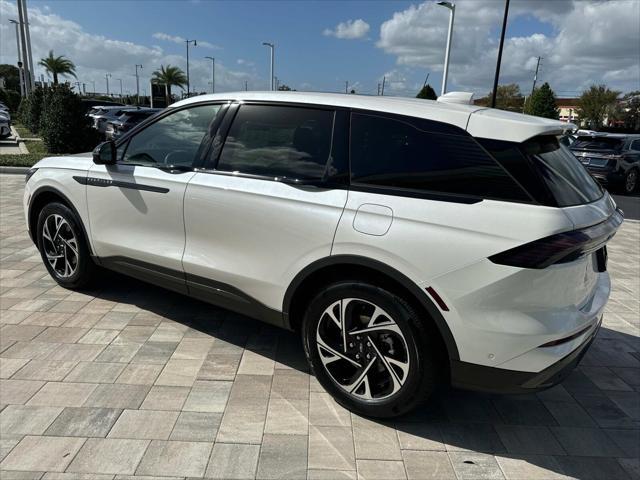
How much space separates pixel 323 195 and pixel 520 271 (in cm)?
113

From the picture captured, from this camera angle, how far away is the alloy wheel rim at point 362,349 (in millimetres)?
2578

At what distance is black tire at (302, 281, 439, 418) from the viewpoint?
2.48 metres

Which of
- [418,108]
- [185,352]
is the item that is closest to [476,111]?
[418,108]

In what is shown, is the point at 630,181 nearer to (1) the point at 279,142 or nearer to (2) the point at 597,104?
(1) the point at 279,142

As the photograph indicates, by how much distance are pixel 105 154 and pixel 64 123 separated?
502 inches

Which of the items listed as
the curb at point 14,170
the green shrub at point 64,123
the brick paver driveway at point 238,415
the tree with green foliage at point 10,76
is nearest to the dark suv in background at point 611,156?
the brick paver driveway at point 238,415

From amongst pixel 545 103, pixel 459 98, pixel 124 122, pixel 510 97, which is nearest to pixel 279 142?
pixel 459 98

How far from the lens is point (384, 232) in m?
2.49

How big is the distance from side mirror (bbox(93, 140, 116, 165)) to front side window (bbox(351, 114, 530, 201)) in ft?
6.77

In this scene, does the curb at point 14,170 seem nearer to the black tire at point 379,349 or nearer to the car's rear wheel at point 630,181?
the black tire at point 379,349

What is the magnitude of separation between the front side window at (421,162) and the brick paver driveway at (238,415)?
139cm

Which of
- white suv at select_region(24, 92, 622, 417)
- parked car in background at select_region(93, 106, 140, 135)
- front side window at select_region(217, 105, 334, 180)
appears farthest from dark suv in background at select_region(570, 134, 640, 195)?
parked car in background at select_region(93, 106, 140, 135)

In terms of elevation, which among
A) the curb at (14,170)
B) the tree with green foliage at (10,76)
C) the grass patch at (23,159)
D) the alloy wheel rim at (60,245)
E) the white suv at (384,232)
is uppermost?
the tree with green foliage at (10,76)

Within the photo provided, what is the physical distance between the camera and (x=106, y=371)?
10.4ft
